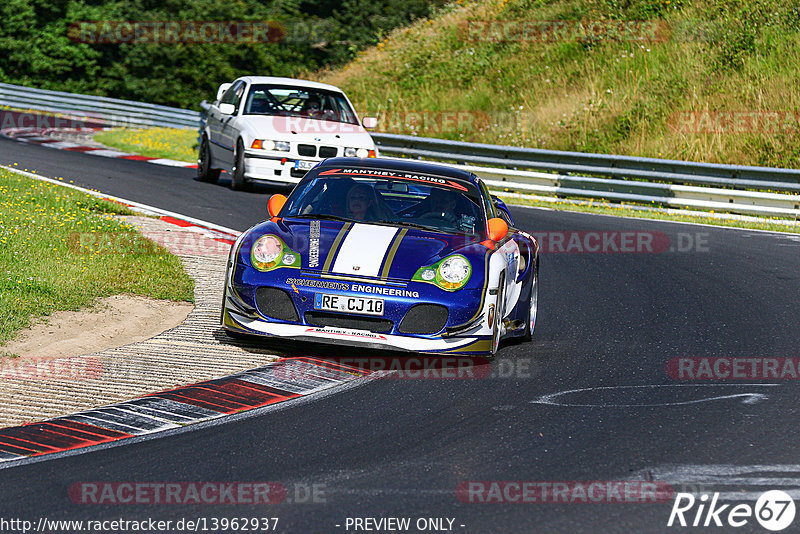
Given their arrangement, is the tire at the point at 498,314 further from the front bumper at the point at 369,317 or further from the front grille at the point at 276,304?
the front grille at the point at 276,304

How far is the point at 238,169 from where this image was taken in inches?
664

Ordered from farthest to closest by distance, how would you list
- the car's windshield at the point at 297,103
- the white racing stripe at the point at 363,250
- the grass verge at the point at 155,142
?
the grass verge at the point at 155,142
the car's windshield at the point at 297,103
the white racing stripe at the point at 363,250

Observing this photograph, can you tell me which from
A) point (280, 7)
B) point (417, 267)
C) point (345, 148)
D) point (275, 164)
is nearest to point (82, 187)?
point (275, 164)

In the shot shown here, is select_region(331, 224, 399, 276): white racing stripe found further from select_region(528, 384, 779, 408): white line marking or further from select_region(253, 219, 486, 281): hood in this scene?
select_region(528, 384, 779, 408): white line marking

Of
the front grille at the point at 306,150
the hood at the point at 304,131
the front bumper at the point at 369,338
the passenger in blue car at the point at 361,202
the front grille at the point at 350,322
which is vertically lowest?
the front bumper at the point at 369,338

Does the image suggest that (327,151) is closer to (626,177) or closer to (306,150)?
(306,150)

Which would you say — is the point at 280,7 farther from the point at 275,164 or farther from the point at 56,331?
the point at 56,331

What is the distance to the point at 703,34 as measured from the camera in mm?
27562

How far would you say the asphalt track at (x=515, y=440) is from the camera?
178 inches

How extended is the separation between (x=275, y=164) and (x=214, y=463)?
38.4 ft

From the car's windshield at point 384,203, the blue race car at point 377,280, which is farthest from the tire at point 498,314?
the car's windshield at point 384,203

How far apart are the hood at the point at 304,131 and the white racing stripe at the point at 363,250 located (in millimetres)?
8795

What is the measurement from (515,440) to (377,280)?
201 cm

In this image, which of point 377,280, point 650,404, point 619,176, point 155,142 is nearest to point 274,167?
point 619,176
